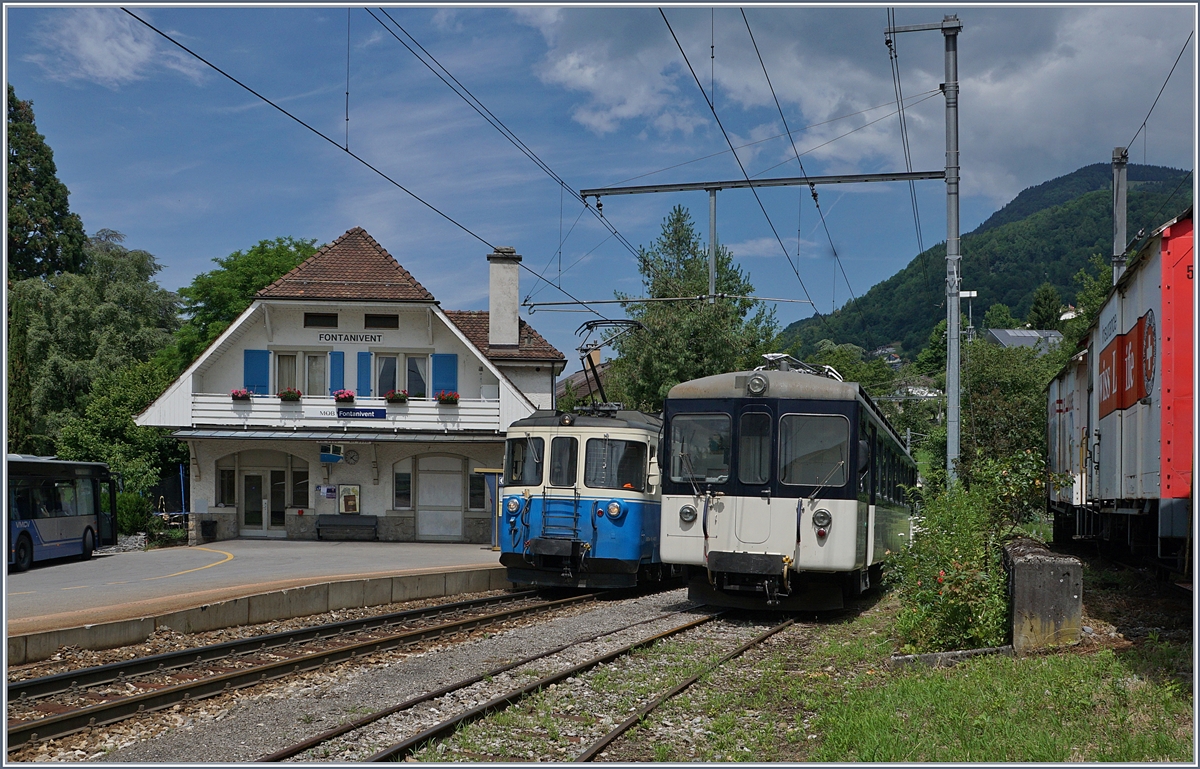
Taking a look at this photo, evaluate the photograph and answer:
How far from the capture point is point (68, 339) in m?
45.5

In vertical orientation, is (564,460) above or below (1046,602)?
above

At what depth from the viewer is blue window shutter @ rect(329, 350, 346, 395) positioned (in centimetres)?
2991

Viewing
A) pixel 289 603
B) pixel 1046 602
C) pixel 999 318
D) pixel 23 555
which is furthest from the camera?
pixel 999 318

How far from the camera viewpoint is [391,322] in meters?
30.0

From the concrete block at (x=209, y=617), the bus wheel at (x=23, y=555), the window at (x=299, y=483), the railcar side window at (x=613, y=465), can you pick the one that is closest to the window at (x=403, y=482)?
the window at (x=299, y=483)

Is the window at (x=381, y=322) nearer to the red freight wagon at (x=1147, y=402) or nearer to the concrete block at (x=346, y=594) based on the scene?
the concrete block at (x=346, y=594)

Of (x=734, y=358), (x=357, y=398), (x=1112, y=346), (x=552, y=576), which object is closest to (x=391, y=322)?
(x=357, y=398)

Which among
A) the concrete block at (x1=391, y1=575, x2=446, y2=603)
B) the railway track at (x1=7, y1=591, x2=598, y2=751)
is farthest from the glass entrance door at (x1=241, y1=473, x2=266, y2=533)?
the railway track at (x1=7, y1=591, x2=598, y2=751)

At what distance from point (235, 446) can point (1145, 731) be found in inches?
1072

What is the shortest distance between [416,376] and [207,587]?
14.9 meters

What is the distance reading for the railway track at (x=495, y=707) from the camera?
654cm

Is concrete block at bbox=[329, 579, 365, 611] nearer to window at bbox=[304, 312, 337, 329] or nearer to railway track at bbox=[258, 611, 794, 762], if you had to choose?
railway track at bbox=[258, 611, 794, 762]

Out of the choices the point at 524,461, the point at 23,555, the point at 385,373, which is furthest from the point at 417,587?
the point at 385,373

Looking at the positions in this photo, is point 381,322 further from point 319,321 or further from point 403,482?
point 403,482
